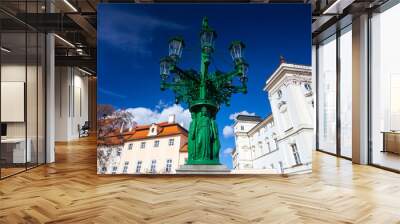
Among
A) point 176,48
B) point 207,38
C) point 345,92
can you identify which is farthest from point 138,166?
point 345,92

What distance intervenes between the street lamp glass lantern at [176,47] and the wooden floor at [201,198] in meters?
2.12

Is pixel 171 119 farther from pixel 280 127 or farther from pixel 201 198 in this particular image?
pixel 201 198

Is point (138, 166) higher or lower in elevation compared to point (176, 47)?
lower

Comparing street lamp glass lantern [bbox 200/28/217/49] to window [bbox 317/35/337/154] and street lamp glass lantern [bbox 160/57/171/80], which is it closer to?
street lamp glass lantern [bbox 160/57/171/80]

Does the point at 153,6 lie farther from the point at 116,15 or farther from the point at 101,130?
the point at 101,130

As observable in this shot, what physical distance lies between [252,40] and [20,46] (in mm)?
4178

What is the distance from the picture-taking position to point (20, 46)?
22.2ft

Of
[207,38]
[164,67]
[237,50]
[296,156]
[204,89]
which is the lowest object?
[296,156]

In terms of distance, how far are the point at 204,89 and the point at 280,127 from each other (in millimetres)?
1463

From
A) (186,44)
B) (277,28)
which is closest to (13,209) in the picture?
(186,44)

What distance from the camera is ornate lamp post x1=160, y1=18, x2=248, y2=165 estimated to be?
6.43 metres

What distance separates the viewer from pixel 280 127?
21.1 ft

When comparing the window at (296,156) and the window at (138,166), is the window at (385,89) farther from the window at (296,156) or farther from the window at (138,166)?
the window at (138,166)

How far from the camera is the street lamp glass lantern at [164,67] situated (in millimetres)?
6418
